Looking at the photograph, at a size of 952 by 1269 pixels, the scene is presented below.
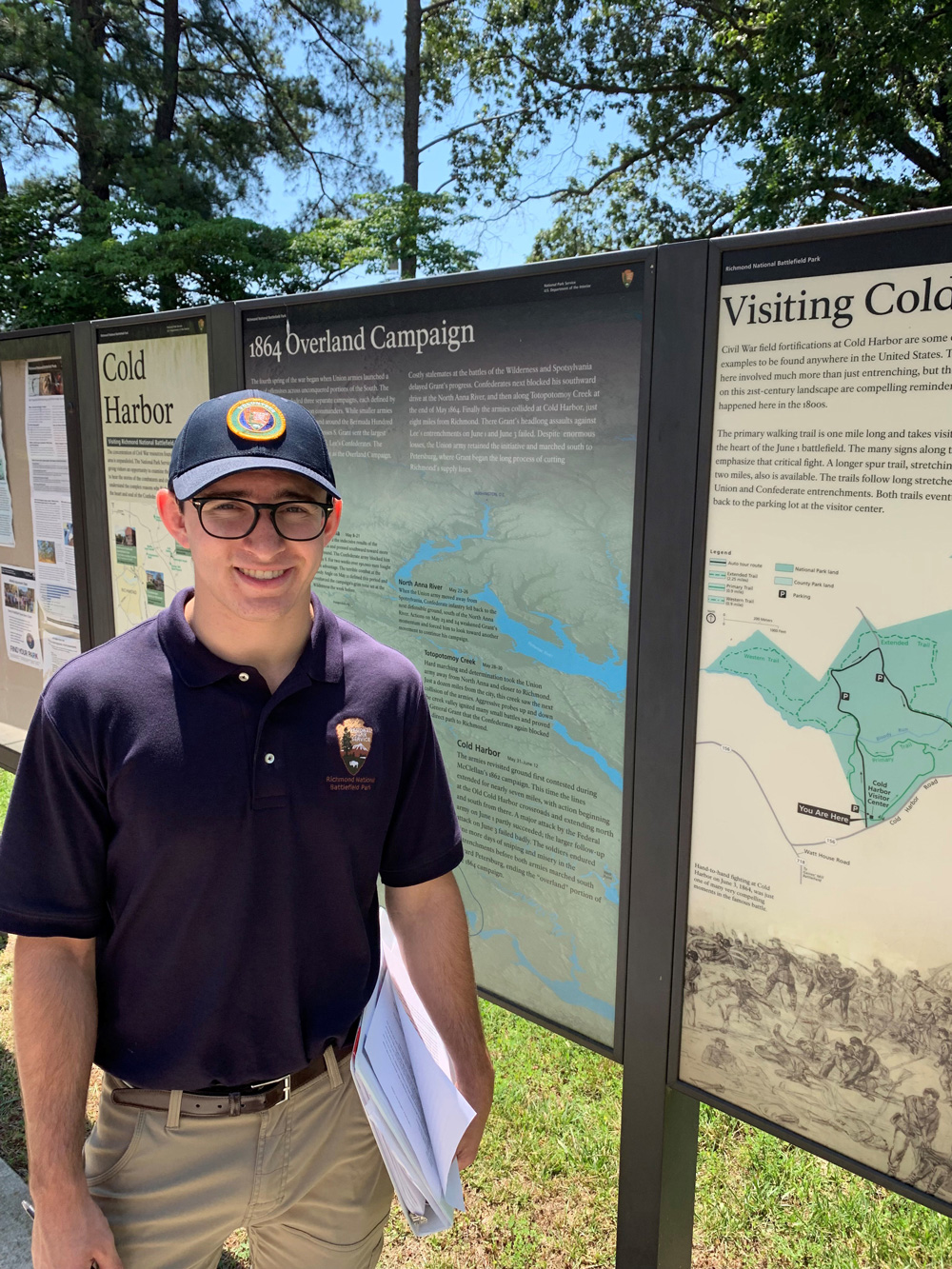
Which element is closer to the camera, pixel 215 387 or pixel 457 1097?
pixel 457 1097

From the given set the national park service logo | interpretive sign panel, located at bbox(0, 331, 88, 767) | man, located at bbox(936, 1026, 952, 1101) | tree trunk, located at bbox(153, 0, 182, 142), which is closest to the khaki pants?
the national park service logo

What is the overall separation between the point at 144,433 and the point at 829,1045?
113 inches

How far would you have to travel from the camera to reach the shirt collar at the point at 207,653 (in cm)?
163

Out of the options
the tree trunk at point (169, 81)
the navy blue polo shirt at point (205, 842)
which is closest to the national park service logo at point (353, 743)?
the navy blue polo shirt at point (205, 842)

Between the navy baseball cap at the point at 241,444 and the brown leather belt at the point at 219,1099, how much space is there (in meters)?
1.06

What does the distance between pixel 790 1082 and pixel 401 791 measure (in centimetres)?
99

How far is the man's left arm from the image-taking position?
1786mm

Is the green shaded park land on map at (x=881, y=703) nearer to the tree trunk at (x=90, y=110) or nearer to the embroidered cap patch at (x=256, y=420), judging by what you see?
the embroidered cap patch at (x=256, y=420)

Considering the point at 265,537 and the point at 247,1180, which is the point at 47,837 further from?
the point at 247,1180

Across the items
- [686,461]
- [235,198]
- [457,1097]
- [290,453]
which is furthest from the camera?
[235,198]

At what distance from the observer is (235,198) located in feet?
74.2

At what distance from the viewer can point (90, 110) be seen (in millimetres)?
20422

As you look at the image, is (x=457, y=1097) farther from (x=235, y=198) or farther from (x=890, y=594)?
(x=235, y=198)

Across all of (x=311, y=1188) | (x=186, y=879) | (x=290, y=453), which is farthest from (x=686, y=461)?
(x=311, y=1188)
